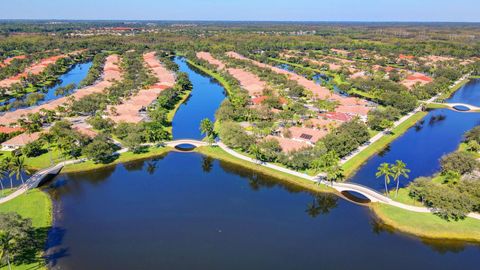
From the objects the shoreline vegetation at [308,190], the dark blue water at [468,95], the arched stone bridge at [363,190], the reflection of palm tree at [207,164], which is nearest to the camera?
the shoreline vegetation at [308,190]

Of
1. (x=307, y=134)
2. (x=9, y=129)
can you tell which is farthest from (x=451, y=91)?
(x=9, y=129)

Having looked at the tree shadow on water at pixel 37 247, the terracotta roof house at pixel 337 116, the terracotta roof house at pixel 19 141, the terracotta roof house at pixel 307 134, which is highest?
the terracotta roof house at pixel 337 116

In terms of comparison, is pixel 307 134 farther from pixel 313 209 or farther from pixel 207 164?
pixel 313 209

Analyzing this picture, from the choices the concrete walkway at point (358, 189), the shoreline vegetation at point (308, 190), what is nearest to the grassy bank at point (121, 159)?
the shoreline vegetation at point (308, 190)

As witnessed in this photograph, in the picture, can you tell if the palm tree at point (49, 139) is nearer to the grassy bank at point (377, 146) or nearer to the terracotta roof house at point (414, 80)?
A: the grassy bank at point (377, 146)

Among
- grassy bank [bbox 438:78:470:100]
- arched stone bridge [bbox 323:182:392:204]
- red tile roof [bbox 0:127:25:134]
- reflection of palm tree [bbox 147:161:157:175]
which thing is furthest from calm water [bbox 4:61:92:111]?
grassy bank [bbox 438:78:470:100]

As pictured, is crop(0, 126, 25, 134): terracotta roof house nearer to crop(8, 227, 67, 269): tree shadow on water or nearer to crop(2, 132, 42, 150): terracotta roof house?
crop(2, 132, 42, 150): terracotta roof house
